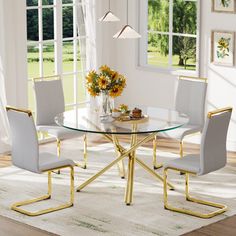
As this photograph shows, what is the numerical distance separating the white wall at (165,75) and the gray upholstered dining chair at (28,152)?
2917 mm

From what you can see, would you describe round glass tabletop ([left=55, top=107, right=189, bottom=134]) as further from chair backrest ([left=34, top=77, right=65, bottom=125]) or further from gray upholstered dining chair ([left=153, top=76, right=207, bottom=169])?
chair backrest ([left=34, top=77, right=65, bottom=125])

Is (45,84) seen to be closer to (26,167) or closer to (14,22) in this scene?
(14,22)

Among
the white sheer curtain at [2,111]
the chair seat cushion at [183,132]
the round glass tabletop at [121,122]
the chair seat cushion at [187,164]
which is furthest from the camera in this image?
the white sheer curtain at [2,111]

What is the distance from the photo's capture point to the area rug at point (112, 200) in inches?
279

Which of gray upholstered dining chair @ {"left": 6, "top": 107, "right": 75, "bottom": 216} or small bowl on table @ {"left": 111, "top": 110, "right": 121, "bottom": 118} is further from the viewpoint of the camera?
small bowl on table @ {"left": 111, "top": 110, "right": 121, "bottom": 118}

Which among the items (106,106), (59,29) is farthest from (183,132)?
(59,29)

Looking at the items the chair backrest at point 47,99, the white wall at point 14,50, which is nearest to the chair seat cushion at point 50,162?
the chair backrest at point 47,99

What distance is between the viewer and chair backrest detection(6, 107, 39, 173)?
23.9 feet

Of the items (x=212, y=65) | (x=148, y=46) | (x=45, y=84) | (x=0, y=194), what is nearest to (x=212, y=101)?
(x=212, y=65)

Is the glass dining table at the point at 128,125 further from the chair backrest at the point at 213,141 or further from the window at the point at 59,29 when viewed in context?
the window at the point at 59,29

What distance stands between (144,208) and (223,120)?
116 centimetres

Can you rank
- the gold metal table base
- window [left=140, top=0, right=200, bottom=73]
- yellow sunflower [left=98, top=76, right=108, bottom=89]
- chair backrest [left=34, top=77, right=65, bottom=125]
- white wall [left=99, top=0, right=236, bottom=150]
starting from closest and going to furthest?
the gold metal table base
yellow sunflower [left=98, top=76, right=108, bottom=89]
chair backrest [left=34, top=77, right=65, bottom=125]
white wall [left=99, top=0, right=236, bottom=150]
window [left=140, top=0, right=200, bottom=73]

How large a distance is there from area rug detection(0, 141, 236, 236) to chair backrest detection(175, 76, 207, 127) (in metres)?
0.69

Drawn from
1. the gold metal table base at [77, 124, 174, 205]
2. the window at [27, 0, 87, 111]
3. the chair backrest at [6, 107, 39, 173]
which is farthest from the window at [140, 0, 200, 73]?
the chair backrest at [6, 107, 39, 173]
